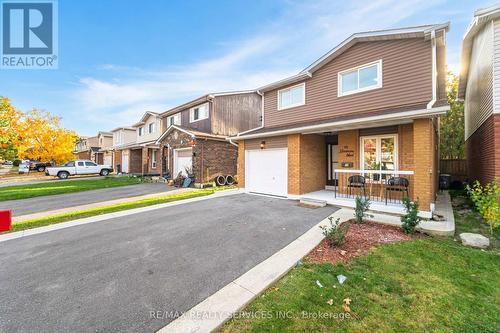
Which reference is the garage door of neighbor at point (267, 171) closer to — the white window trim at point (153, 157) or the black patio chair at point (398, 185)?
the black patio chair at point (398, 185)

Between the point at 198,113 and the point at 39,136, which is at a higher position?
the point at 198,113

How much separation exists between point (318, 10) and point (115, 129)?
29761 millimetres

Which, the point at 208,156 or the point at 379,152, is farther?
the point at 208,156

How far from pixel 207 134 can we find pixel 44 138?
25.4 m

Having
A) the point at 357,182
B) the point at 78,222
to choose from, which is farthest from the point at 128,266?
the point at 357,182

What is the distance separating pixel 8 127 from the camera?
2153cm

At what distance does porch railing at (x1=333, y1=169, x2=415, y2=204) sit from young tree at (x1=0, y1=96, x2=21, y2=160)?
30.7 meters

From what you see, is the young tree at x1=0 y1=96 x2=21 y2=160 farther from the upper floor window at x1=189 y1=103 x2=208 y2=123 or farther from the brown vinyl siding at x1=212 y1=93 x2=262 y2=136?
the brown vinyl siding at x1=212 y1=93 x2=262 y2=136

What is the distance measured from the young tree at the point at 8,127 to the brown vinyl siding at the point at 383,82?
28.5 metres

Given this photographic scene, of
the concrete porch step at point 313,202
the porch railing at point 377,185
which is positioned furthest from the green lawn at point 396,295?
the concrete porch step at point 313,202

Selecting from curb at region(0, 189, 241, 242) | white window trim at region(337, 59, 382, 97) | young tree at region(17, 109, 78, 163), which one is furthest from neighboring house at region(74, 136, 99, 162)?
white window trim at region(337, 59, 382, 97)

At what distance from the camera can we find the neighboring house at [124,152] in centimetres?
2502

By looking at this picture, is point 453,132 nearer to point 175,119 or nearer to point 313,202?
point 313,202

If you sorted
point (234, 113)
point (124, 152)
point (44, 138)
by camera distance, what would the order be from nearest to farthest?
point (234, 113), point (44, 138), point (124, 152)
